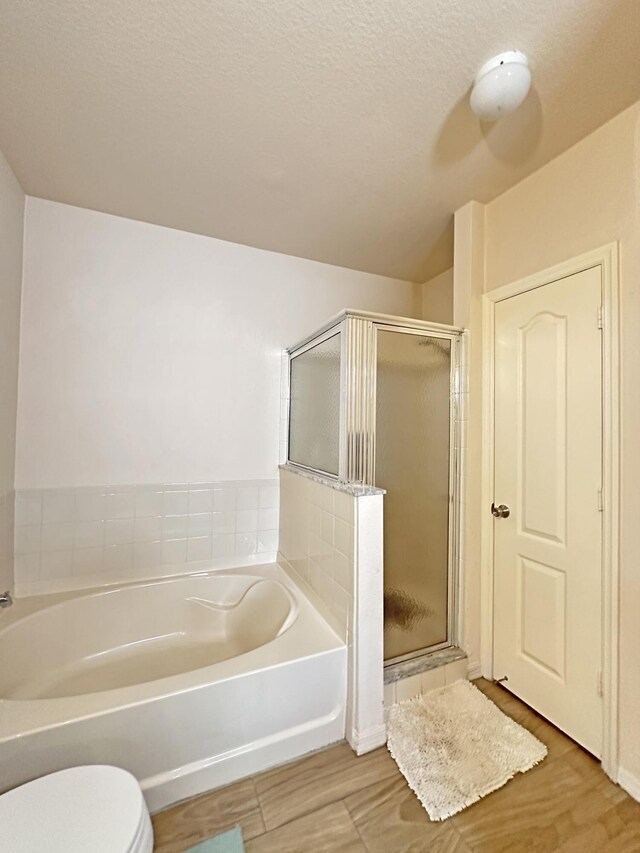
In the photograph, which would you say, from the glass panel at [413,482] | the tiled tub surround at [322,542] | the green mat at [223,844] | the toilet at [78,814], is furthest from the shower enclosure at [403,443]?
the toilet at [78,814]

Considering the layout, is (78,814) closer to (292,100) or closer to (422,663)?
(422,663)

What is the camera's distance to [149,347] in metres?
2.11

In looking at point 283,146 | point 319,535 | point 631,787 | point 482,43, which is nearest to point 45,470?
point 319,535

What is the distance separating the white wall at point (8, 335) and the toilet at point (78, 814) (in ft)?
3.63

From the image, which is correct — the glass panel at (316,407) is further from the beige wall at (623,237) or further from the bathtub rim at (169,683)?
the beige wall at (623,237)

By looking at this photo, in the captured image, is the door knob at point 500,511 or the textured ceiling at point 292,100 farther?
the door knob at point 500,511

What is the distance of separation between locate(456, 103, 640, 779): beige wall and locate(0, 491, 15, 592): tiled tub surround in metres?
2.70

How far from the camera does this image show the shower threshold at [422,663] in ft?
5.47

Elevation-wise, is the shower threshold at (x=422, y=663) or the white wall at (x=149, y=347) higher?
the white wall at (x=149, y=347)

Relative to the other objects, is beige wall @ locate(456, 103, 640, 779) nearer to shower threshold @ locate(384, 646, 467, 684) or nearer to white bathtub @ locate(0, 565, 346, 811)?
shower threshold @ locate(384, 646, 467, 684)

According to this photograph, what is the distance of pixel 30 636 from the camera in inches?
65.8

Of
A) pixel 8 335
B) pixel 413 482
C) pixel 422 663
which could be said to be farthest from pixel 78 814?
pixel 8 335

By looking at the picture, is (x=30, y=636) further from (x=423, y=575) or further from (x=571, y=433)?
(x=571, y=433)

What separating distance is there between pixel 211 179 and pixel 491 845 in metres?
2.83
